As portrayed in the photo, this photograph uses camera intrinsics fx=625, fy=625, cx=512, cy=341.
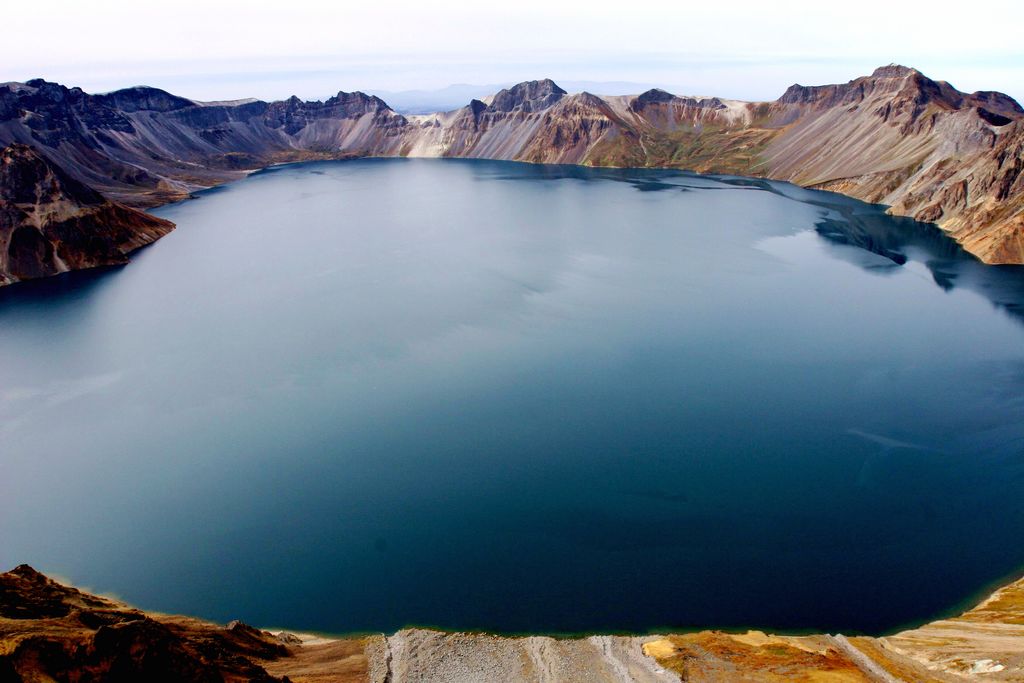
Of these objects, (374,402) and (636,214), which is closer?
(374,402)

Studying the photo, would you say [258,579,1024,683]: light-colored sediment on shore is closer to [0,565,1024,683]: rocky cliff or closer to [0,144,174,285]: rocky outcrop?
[0,565,1024,683]: rocky cliff

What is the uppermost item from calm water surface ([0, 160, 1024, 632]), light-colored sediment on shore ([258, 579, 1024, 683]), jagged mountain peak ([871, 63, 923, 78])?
jagged mountain peak ([871, 63, 923, 78])

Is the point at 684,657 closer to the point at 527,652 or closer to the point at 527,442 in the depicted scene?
the point at 527,652

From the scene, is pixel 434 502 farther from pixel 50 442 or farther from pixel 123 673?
pixel 50 442

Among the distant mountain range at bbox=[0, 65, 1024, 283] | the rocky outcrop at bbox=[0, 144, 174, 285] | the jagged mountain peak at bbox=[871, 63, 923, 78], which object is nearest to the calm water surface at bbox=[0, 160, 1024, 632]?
the rocky outcrop at bbox=[0, 144, 174, 285]

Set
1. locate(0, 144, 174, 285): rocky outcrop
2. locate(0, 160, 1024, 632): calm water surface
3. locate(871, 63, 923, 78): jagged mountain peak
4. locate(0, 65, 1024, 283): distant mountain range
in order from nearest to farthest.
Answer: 1. locate(0, 160, 1024, 632): calm water surface
2. locate(0, 144, 174, 285): rocky outcrop
3. locate(0, 65, 1024, 283): distant mountain range
4. locate(871, 63, 923, 78): jagged mountain peak

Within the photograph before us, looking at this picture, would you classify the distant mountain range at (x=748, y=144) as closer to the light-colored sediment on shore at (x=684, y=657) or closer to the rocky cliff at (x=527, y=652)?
the light-colored sediment on shore at (x=684, y=657)

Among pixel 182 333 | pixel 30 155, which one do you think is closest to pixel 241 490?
pixel 182 333

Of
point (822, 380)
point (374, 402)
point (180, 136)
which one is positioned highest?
point (180, 136)
